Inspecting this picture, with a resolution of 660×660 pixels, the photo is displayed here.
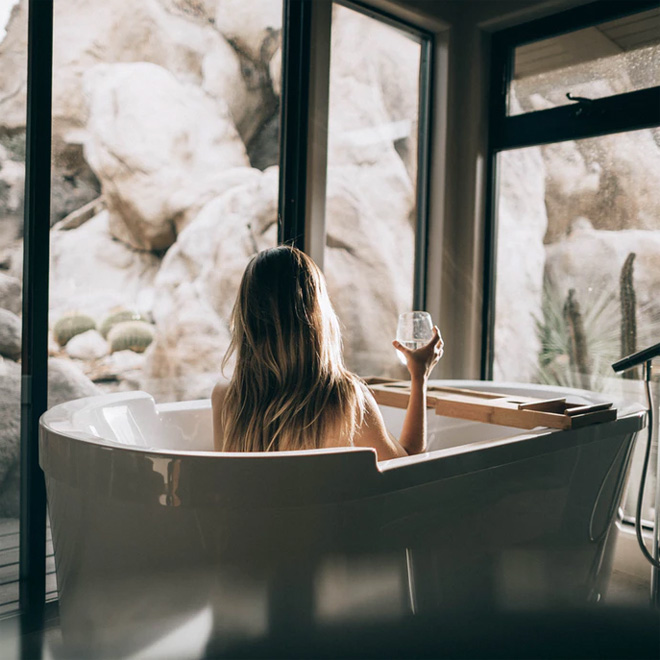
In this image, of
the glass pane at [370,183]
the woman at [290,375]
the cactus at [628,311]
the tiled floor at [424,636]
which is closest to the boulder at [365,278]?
the glass pane at [370,183]

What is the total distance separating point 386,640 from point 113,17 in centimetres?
202

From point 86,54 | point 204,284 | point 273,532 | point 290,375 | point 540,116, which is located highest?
point 540,116

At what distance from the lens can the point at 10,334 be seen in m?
2.00

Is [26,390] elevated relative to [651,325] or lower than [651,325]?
lower

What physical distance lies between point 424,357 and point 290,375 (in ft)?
1.26

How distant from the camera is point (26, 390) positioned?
201 cm

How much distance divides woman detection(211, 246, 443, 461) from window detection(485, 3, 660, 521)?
5.75ft

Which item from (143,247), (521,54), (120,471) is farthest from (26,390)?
(521,54)

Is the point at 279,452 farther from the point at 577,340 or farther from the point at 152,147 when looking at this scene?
the point at 577,340

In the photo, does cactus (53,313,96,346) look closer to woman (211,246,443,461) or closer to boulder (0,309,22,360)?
boulder (0,309,22,360)

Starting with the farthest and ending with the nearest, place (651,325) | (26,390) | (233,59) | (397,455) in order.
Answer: (651,325) < (233,59) < (26,390) < (397,455)

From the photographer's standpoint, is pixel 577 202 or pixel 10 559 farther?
pixel 577 202

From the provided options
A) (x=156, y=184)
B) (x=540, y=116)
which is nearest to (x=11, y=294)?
(x=156, y=184)

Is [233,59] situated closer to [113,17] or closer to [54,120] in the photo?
[113,17]
